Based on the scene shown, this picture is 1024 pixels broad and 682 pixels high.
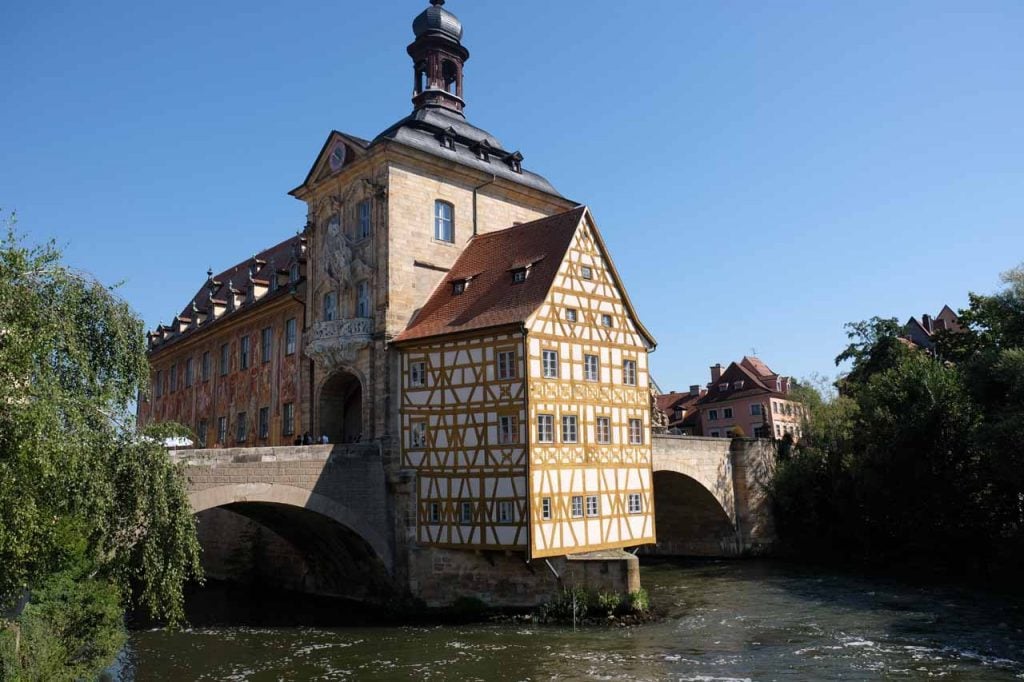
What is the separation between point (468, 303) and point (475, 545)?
258 inches

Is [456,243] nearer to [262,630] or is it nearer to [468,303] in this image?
[468,303]

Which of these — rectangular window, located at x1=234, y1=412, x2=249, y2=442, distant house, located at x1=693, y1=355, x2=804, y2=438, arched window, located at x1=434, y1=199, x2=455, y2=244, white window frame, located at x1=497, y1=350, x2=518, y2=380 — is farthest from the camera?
distant house, located at x1=693, y1=355, x2=804, y2=438

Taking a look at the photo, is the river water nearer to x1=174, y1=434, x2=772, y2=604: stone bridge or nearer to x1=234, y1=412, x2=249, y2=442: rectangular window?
x1=174, y1=434, x2=772, y2=604: stone bridge

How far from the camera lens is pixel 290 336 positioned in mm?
29734

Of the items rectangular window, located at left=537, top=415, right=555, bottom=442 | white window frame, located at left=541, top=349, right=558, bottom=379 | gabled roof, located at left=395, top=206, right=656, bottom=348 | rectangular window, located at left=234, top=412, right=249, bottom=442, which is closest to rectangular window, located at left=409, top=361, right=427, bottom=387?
gabled roof, located at left=395, top=206, right=656, bottom=348

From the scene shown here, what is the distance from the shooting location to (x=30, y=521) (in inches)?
400

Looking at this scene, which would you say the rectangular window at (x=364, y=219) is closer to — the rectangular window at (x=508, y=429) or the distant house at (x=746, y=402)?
Answer: the rectangular window at (x=508, y=429)

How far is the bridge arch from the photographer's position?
19.1 meters

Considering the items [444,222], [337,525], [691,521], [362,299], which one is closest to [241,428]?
[362,299]

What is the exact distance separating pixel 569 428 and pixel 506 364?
2.38 metres

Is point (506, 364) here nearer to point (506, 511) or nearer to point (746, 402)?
point (506, 511)

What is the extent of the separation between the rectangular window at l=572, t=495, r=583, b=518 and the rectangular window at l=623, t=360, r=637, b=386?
12.8 ft

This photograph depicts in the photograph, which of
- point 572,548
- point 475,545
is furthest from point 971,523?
point 475,545

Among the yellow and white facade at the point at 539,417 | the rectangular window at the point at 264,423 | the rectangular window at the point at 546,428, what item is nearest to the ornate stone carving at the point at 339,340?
the yellow and white facade at the point at 539,417
